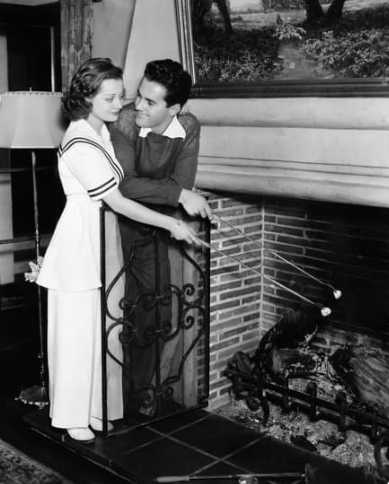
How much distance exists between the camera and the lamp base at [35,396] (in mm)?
4270

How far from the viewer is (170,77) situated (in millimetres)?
3570

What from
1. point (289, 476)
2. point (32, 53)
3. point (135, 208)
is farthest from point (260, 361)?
point (32, 53)

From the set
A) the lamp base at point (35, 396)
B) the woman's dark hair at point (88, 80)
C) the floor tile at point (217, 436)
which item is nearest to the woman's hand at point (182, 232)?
the woman's dark hair at point (88, 80)

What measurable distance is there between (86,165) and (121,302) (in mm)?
726

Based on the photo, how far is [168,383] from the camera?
3.99 metres

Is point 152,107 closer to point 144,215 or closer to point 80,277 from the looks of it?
point 144,215

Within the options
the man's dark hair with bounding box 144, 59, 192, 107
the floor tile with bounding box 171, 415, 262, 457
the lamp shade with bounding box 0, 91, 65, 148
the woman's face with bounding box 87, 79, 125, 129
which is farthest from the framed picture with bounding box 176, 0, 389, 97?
the floor tile with bounding box 171, 415, 262, 457

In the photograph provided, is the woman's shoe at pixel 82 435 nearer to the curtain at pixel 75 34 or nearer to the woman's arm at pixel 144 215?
the woman's arm at pixel 144 215

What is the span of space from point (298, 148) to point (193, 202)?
604 mm

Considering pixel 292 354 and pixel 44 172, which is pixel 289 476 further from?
pixel 44 172

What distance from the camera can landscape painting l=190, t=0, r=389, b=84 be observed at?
2.97m

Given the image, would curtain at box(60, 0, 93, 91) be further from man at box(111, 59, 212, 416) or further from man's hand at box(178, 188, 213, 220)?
man's hand at box(178, 188, 213, 220)

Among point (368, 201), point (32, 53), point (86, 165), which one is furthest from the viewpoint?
point (32, 53)

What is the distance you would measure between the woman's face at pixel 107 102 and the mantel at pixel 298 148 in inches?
17.4
